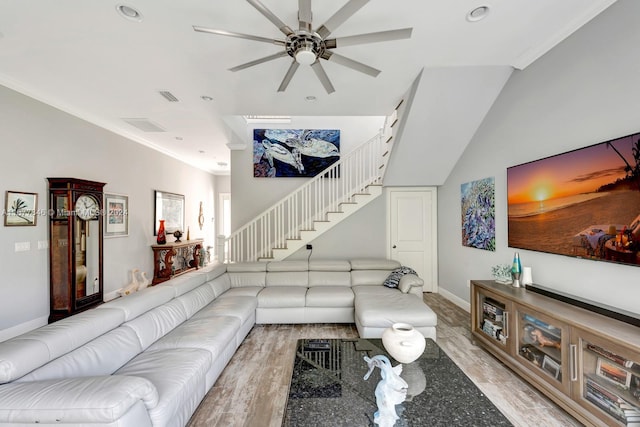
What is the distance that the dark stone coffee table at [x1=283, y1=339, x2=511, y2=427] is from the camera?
1386mm

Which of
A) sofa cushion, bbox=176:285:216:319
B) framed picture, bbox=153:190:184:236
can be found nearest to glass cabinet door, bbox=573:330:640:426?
sofa cushion, bbox=176:285:216:319

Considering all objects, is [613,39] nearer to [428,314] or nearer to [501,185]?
[501,185]

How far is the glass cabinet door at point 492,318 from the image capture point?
260 cm

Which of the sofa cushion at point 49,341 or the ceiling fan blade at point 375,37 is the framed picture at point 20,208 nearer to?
the sofa cushion at point 49,341

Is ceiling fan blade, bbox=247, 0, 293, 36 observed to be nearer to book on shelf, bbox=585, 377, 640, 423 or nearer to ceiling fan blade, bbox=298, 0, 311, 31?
ceiling fan blade, bbox=298, 0, 311, 31

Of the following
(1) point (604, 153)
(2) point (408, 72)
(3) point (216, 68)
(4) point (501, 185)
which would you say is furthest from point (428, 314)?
(3) point (216, 68)

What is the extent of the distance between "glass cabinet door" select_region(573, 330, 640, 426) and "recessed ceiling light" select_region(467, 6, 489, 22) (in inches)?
97.2

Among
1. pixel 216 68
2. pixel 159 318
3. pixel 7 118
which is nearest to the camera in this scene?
pixel 159 318

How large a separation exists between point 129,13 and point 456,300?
17.8 ft

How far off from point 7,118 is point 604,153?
6.06m

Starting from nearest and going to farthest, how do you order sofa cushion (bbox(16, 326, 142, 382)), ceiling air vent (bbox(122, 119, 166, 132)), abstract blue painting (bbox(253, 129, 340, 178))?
sofa cushion (bbox(16, 326, 142, 382)) → ceiling air vent (bbox(122, 119, 166, 132)) → abstract blue painting (bbox(253, 129, 340, 178))

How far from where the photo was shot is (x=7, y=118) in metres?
3.18

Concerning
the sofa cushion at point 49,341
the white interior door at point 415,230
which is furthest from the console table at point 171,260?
the white interior door at point 415,230

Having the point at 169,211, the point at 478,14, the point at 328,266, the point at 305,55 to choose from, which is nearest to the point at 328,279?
the point at 328,266
